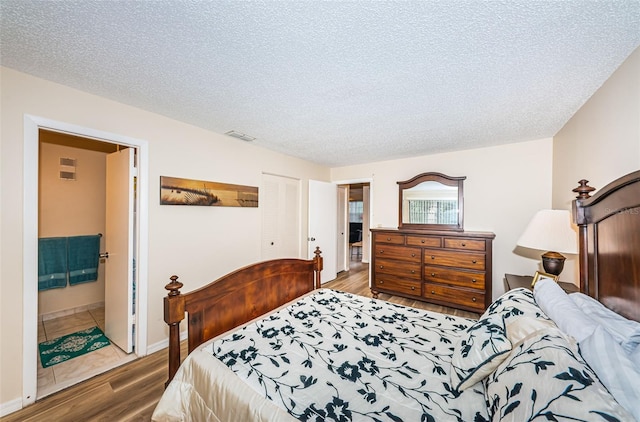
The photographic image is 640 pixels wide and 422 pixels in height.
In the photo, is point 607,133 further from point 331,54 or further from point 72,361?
point 72,361

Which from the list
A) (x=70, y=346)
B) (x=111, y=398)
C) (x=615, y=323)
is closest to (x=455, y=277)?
(x=615, y=323)

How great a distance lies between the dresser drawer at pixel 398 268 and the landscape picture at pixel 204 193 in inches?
85.2

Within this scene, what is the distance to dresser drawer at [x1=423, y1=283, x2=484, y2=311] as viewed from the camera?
303 cm

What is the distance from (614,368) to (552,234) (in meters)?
1.52

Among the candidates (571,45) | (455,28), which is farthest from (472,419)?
(571,45)

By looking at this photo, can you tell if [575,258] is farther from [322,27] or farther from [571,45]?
[322,27]

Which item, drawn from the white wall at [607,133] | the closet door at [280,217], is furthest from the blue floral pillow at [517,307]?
the closet door at [280,217]

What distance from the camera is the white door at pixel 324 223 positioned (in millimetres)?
4352

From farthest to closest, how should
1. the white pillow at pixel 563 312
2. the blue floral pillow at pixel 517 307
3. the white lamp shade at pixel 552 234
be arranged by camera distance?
the white lamp shade at pixel 552 234, the blue floral pillow at pixel 517 307, the white pillow at pixel 563 312

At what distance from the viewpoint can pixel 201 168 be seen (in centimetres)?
274

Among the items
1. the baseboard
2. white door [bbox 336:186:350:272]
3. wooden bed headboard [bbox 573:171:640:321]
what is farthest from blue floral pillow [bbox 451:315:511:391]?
white door [bbox 336:186:350:272]

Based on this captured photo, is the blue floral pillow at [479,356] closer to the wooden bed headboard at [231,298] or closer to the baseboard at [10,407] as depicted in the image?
the wooden bed headboard at [231,298]

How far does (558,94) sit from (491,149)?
5.25 feet

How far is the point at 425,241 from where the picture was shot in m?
3.40
